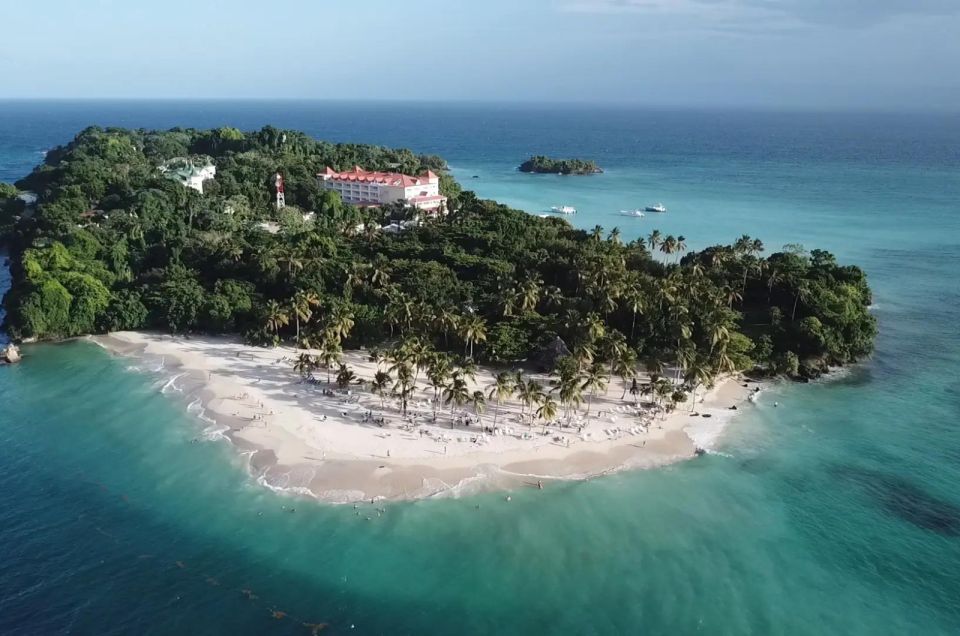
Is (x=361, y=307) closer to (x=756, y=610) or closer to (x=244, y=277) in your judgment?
(x=244, y=277)

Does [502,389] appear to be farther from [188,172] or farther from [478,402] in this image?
[188,172]

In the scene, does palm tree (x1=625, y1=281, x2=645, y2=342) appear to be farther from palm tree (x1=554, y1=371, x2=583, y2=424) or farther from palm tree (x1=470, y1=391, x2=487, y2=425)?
palm tree (x1=470, y1=391, x2=487, y2=425)

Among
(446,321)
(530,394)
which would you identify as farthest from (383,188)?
(530,394)

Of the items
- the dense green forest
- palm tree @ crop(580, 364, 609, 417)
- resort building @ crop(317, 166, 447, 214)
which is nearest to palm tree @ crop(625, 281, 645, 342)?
the dense green forest

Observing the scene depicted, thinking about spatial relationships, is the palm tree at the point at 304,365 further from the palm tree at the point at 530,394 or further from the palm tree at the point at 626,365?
the palm tree at the point at 626,365

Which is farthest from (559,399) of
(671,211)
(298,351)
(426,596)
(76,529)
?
(671,211)
